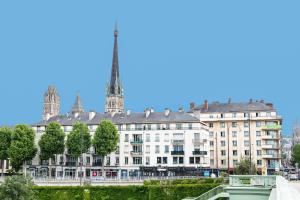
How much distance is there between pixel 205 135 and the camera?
326 ft

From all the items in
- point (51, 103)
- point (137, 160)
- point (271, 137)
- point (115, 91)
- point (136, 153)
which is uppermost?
point (115, 91)

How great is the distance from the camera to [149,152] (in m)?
97.9

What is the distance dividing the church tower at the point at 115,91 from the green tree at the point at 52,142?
7081 centimetres

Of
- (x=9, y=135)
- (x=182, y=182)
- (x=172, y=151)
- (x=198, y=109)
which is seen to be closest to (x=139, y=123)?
(x=172, y=151)

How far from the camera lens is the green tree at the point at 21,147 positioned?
283ft

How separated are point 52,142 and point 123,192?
3773 centimetres

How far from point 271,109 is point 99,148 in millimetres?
39477

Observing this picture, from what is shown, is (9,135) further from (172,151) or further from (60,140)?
(172,151)

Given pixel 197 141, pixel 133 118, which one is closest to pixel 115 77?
pixel 133 118

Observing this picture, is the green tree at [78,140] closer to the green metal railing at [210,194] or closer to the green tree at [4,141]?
the green tree at [4,141]

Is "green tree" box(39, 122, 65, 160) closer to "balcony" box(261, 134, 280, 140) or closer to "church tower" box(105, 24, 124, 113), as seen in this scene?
"balcony" box(261, 134, 280, 140)

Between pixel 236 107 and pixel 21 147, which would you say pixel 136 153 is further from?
pixel 236 107

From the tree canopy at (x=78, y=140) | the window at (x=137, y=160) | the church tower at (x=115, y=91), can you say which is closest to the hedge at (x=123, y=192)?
the tree canopy at (x=78, y=140)

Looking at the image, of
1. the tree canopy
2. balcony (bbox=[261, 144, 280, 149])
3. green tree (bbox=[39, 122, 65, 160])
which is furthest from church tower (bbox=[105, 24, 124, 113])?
balcony (bbox=[261, 144, 280, 149])
